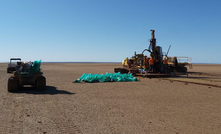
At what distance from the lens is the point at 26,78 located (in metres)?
12.8

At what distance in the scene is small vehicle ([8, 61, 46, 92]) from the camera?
41.1 ft

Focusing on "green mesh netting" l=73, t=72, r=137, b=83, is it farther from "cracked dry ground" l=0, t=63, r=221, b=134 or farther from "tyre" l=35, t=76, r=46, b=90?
"cracked dry ground" l=0, t=63, r=221, b=134

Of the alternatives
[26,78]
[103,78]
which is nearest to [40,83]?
[26,78]

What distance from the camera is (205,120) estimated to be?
702 cm

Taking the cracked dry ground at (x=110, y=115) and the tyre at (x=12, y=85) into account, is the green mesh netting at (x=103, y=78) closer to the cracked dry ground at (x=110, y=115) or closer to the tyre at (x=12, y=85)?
the tyre at (x=12, y=85)

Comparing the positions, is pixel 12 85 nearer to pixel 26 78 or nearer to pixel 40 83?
pixel 26 78

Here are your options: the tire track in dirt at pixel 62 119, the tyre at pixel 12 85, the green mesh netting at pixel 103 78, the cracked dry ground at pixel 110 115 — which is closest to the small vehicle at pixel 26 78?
the tyre at pixel 12 85

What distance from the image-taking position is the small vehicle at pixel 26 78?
1252cm

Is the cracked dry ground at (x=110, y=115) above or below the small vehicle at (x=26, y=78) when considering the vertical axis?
below

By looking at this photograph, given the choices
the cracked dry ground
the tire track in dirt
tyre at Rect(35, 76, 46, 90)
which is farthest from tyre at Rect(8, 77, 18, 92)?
the tire track in dirt

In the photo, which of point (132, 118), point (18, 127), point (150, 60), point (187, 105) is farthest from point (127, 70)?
point (18, 127)

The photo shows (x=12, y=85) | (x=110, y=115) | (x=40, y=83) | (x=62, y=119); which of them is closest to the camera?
(x=62, y=119)

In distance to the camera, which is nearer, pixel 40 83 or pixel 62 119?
pixel 62 119

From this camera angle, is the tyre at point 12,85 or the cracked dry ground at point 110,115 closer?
the cracked dry ground at point 110,115
